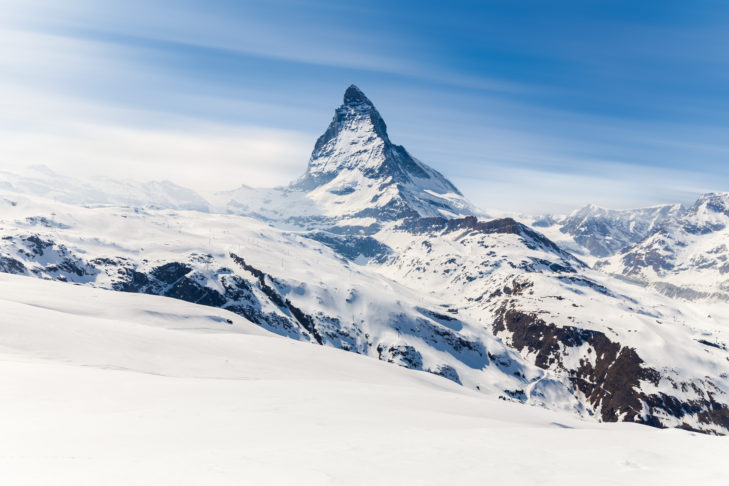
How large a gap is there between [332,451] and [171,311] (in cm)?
6811

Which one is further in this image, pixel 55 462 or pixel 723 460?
pixel 723 460

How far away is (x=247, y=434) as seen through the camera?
21094 millimetres

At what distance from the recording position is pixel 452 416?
3167cm

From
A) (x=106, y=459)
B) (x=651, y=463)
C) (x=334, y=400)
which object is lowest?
(x=334, y=400)

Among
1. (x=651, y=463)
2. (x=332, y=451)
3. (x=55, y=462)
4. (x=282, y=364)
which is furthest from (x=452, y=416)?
(x=282, y=364)

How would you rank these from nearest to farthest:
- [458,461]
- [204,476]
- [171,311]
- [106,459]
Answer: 1. [204,476]
2. [106,459]
3. [458,461]
4. [171,311]

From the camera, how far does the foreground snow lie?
1570 centimetres

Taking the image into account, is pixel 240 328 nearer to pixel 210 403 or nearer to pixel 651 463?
pixel 210 403

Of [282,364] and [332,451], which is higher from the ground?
[332,451]

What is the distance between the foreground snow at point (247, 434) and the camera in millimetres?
15703

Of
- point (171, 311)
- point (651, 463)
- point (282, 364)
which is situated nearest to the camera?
point (651, 463)

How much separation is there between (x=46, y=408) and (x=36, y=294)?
5098 centimetres

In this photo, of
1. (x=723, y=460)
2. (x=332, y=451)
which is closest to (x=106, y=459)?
(x=332, y=451)

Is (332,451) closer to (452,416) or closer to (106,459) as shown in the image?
(106,459)
